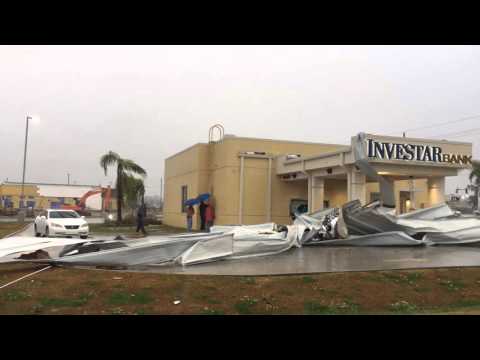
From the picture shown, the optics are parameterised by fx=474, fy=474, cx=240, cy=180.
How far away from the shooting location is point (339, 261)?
10.6 metres

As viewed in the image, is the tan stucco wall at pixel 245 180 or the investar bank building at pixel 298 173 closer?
the investar bank building at pixel 298 173

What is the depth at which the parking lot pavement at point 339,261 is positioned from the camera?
927cm

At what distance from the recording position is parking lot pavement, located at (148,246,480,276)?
30.4 ft

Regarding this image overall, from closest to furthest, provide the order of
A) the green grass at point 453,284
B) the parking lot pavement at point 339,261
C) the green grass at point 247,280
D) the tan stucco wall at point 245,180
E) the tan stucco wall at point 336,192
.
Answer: the green grass at point 247,280
the green grass at point 453,284
the parking lot pavement at point 339,261
the tan stucco wall at point 245,180
the tan stucco wall at point 336,192

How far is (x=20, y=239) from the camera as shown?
38.3 ft

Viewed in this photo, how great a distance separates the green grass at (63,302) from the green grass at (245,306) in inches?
88.7

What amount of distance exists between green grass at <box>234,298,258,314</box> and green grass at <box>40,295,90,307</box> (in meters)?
2.25

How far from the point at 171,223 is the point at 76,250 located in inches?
957

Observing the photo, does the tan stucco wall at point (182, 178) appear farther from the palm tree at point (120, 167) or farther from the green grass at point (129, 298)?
the green grass at point (129, 298)

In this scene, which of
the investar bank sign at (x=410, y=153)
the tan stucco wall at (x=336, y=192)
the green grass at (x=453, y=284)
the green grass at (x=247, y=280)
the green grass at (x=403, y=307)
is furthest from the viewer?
the tan stucco wall at (x=336, y=192)

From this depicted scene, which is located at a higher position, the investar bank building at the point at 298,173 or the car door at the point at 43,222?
the investar bank building at the point at 298,173

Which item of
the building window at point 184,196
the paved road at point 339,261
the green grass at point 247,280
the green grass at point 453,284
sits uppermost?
the building window at point 184,196

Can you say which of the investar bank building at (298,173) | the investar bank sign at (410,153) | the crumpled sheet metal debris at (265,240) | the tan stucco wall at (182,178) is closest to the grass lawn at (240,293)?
the crumpled sheet metal debris at (265,240)

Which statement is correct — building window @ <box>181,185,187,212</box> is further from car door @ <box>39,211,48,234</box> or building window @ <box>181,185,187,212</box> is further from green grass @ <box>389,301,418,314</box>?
green grass @ <box>389,301,418,314</box>
